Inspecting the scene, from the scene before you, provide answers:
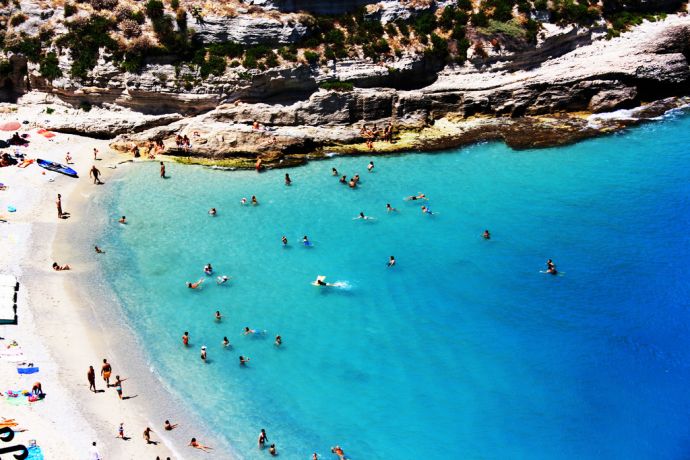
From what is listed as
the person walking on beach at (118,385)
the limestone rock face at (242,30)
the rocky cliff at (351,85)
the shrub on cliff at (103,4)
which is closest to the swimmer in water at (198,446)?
the person walking on beach at (118,385)

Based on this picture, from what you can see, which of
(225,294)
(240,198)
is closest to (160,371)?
(225,294)

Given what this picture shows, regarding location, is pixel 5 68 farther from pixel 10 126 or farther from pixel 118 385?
pixel 118 385

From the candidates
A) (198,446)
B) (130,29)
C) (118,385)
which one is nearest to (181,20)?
(130,29)

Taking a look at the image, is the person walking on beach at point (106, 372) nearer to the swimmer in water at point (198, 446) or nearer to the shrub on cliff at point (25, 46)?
the swimmer in water at point (198, 446)

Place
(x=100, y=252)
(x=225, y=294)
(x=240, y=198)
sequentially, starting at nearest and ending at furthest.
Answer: (x=225, y=294), (x=100, y=252), (x=240, y=198)

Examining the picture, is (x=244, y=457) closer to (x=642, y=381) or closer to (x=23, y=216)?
(x=642, y=381)

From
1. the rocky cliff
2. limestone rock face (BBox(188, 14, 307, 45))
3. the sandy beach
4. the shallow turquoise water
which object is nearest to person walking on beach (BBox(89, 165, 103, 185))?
the sandy beach
